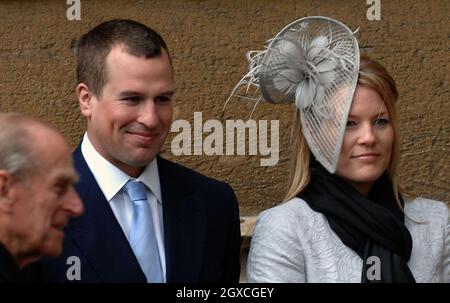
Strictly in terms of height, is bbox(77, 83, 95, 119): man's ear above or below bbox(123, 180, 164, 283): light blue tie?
above

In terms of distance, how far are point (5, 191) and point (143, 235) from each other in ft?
2.23

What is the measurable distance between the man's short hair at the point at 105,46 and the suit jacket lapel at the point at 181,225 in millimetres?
358

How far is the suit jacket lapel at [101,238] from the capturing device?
3414 millimetres

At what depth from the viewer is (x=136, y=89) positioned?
3449mm

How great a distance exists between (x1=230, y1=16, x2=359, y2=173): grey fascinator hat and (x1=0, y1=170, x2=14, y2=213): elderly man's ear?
116 centimetres

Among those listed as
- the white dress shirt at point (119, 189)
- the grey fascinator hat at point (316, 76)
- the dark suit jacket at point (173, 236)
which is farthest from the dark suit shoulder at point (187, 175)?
the grey fascinator hat at point (316, 76)

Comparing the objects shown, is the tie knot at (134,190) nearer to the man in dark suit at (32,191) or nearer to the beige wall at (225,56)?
the man in dark suit at (32,191)

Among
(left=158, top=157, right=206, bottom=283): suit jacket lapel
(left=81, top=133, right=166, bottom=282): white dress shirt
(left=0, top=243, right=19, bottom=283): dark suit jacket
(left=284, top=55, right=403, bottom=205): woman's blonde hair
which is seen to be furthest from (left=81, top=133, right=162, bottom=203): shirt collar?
(left=0, top=243, right=19, bottom=283): dark suit jacket

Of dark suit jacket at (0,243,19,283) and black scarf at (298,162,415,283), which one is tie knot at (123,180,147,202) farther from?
dark suit jacket at (0,243,19,283)

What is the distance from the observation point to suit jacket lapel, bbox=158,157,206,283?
11.5 feet

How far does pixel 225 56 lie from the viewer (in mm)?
5051

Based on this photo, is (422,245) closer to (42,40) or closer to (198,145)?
(198,145)
